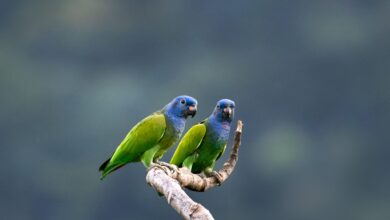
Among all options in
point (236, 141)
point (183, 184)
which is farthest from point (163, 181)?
point (236, 141)

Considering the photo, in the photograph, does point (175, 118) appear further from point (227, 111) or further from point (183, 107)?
point (227, 111)

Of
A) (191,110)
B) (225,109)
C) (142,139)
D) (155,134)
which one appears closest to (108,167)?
(142,139)

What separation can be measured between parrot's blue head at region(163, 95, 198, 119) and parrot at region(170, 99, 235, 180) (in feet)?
1.14

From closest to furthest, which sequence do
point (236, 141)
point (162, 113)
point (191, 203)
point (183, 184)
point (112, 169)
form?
1. point (191, 203)
2. point (183, 184)
3. point (236, 141)
4. point (112, 169)
5. point (162, 113)

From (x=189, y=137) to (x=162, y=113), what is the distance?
1.18 feet

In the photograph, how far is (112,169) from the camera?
221 inches

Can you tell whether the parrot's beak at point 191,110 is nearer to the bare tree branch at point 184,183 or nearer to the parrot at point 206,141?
the parrot at point 206,141

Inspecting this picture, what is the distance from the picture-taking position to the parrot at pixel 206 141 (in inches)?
239

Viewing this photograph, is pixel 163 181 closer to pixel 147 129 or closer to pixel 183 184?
pixel 183 184

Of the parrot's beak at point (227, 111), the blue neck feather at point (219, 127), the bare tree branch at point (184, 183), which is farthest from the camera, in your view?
the blue neck feather at point (219, 127)

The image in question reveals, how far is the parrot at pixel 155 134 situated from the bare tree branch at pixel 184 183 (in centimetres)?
61

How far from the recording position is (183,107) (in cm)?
572

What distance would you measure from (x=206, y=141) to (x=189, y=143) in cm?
18

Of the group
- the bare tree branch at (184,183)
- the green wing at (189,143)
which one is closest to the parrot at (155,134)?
the green wing at (189,143)
